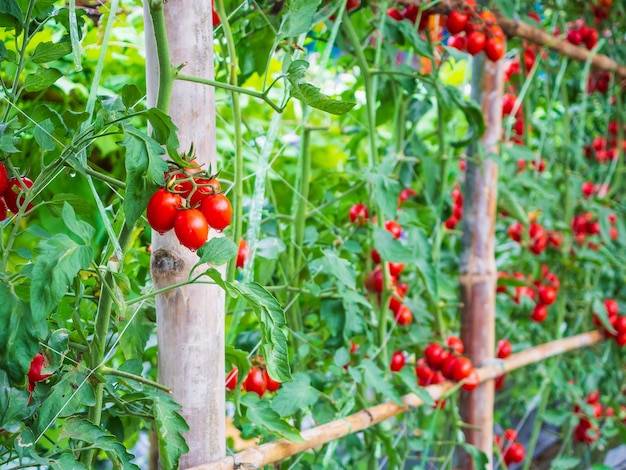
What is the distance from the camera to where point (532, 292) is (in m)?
1.80

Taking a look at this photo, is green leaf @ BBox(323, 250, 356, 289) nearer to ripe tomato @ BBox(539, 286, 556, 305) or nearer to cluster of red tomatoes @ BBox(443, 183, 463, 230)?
cluster of red tomatoes @ BBox(443, 183, 463, 230)

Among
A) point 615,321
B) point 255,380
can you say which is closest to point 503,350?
point 615,321

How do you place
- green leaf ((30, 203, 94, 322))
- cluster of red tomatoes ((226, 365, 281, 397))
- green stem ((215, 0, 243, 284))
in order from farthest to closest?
1. cluster of red tomatoes ((226, 365, 281, 397))
2. green stem ((215, 0, 243, 284))
3. green leaf ((30, 203, 94, 322))

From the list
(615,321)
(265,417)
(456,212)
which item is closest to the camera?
(265,417)

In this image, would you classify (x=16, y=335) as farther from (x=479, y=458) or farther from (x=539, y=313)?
(x=539, y=313)

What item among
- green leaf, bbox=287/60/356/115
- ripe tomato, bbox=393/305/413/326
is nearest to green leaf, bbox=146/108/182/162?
green leaf, bbox=287/60/356/115

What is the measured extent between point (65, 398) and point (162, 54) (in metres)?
0.33

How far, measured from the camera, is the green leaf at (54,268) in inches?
21.8

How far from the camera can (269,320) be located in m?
0.65

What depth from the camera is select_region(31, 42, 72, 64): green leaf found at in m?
0.69

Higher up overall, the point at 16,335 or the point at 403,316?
the point at 16,335

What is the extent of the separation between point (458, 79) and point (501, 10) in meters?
1.04

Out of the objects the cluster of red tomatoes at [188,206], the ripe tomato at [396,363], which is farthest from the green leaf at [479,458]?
the cluster of red tomatoes at [188,206]

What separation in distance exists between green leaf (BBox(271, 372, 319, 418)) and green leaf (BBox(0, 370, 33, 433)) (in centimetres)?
40
